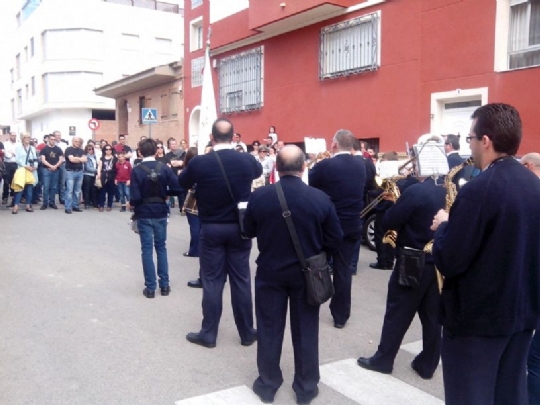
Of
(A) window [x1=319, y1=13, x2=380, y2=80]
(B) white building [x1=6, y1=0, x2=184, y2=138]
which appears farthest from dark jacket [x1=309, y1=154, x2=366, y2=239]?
(B) white building [x1=6, y1=0, x2=184, y2=138]

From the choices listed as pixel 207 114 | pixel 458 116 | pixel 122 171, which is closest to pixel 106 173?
pixel 122 171

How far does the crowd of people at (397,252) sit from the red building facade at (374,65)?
15.8ft

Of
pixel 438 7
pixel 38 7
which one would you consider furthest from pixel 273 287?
pixel 38 7

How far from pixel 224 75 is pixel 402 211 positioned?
17.1 meters

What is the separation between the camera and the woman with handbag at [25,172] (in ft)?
44.3

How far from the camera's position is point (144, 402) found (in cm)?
396

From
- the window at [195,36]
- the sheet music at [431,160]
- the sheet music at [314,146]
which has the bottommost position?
the sheet music at [431,160]

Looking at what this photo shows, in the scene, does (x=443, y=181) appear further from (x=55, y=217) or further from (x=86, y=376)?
(x=55, y=217)

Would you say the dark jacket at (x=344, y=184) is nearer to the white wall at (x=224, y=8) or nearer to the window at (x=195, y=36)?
the white wall at (x=224, y=8)

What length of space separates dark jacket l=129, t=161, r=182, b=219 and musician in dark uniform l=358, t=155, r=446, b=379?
121 inches

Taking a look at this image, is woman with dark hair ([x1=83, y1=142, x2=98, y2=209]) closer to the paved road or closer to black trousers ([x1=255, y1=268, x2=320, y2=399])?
the paved road

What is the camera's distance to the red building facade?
37.4 feet

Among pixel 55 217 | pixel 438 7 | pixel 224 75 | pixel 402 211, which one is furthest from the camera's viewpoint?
pixel 224 75

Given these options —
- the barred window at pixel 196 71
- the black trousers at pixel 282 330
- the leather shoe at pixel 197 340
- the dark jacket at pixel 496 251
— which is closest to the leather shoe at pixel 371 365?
the black trousers at pixel 282 330
